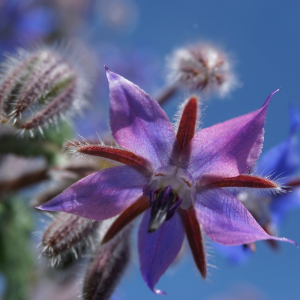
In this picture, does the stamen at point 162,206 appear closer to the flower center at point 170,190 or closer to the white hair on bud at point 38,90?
the flower center at point 170,190

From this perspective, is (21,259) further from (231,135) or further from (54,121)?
(231,135)

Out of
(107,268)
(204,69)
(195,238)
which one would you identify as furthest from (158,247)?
(204,69)

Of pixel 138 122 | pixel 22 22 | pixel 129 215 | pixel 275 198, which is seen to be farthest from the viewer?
pixel 22 22

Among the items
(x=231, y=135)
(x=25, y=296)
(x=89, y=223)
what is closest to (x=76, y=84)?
(x=89, y=223)

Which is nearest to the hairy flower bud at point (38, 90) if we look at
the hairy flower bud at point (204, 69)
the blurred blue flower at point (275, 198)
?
the hairy flower bud at point (204, 69)

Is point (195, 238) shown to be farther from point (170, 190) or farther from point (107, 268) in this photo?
point (107, 268)

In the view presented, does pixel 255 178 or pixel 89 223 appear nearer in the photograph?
pixel 255 178

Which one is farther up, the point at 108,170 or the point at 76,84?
the point at 76,84
